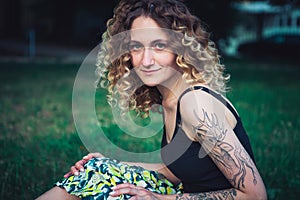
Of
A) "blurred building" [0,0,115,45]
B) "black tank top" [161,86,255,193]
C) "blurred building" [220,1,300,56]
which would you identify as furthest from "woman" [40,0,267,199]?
"blurred building" [0,0,115,45]

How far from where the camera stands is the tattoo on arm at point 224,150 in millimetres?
1933

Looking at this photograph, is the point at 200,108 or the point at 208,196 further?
the point at 208,196

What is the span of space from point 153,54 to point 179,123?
39 centimetres

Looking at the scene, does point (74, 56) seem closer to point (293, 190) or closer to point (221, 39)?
point (221, 39)

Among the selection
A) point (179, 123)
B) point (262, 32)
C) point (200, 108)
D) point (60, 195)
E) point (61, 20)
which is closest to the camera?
point (200, 108)

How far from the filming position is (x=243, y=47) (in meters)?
27.7

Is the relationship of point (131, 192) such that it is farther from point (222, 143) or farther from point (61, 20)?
point (61, 20)

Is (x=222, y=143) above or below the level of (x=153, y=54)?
below

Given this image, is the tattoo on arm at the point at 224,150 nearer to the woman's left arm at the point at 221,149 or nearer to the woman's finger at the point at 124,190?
the woman's left arm at the point at 221,149

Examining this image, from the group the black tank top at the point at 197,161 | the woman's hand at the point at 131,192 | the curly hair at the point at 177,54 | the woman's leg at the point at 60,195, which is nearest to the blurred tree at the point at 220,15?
the curly hair at the point at 177,54

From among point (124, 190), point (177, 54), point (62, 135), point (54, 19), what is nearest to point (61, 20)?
point (54, 19)

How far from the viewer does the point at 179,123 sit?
6.73 feet

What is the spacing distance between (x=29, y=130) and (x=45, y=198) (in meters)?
3.08

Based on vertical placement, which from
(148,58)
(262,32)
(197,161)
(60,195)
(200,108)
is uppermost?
(262,32)
